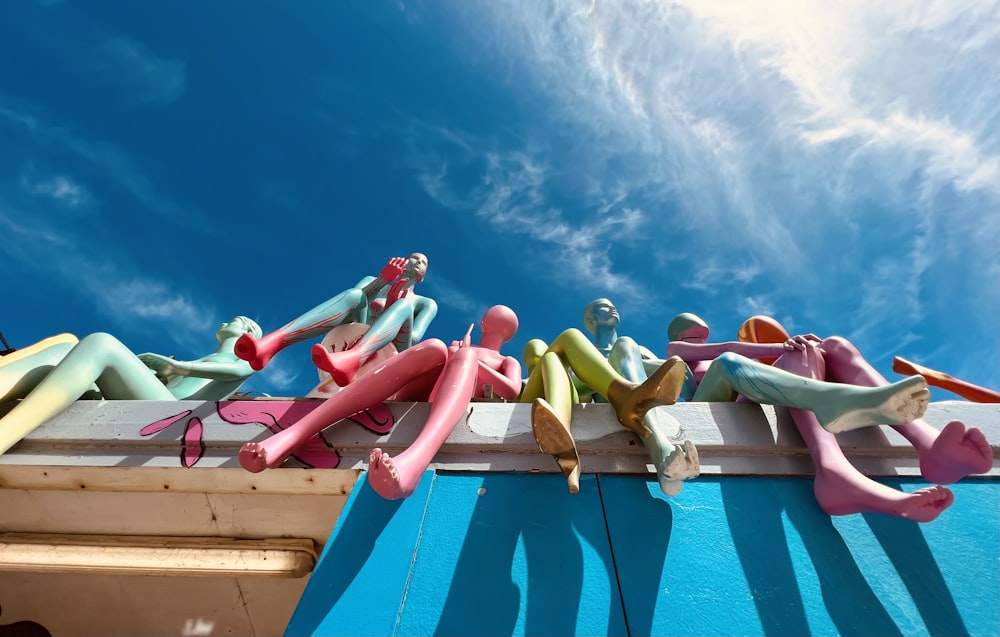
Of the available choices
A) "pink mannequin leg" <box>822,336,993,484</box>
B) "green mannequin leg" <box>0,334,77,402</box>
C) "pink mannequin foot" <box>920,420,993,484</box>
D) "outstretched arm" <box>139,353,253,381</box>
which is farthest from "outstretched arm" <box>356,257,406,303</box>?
"pink mannequin foot" <box>920,420,993,484</box>

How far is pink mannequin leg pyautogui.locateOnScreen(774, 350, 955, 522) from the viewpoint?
1224mm

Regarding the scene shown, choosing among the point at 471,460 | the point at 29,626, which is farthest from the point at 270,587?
the point at 29,626

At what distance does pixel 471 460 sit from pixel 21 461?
171 cm

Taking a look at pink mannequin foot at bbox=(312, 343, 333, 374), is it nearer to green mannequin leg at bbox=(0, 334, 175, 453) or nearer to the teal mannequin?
green mannequin leg at bbox=(0, 334, 175, 453)

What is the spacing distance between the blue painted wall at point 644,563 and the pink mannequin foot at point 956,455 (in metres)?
0.22

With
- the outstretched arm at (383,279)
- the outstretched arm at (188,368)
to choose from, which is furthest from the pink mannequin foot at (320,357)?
the outstretched arm at (383,279)

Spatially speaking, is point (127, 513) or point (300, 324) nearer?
point (127, 513)

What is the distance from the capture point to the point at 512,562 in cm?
141

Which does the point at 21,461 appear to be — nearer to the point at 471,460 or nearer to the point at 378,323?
the point at 378,323

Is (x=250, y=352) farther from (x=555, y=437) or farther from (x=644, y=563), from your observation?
(x=644, y=563)

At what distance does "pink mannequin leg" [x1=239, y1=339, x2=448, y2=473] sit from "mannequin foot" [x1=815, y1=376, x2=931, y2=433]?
1.39 m

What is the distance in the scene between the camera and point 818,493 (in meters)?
1.57

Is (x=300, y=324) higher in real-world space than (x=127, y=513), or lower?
higher

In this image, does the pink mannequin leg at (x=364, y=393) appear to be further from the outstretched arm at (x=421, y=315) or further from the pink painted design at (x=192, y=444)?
the outstretched arm at (x=421, y=315)
